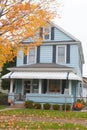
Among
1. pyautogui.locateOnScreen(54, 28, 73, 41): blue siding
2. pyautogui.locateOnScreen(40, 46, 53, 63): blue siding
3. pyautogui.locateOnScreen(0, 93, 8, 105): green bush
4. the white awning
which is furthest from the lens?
pyautogui.locateOnScreen(40, 46, 53, 63): blue siding

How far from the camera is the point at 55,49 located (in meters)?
34.2

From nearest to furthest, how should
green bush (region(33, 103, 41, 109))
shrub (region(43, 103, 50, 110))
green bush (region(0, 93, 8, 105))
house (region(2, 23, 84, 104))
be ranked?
shrub (region(43, 103, 50, 110))
green bush (region(33, 103, 41, 109))
house (region(2, 23, 84, 104))
green bush (region(0, 93, 8, 105))

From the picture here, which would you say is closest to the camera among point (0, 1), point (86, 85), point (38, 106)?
point (0, 1)

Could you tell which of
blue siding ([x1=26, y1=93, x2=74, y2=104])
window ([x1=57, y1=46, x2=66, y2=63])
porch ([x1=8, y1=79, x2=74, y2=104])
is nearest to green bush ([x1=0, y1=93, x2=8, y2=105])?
porch ([x1=8, y1=79, x2=74, y2=104])

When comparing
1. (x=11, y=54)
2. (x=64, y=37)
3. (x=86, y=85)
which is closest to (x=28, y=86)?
(x=64, y=37)

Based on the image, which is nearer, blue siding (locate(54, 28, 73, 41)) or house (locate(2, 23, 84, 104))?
house (locate(2, 23, 84, 104))

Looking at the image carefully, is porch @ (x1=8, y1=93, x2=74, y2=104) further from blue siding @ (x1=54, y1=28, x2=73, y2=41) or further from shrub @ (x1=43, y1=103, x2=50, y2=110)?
blue siding @ (x1=54, y1=28, x2=73, y2=41)

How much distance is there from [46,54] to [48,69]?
2.59 m

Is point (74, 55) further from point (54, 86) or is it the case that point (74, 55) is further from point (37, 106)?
point (37, 106)

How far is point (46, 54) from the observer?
3456cm

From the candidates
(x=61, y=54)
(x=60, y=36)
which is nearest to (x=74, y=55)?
(x=61, y=54)

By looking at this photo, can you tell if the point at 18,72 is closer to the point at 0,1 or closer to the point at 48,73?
the point at 48,73

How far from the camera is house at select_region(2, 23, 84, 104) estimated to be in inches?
1268

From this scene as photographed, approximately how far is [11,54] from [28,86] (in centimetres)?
1204
